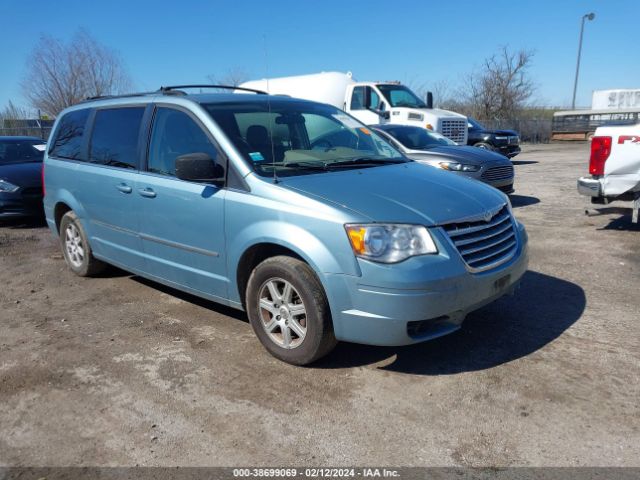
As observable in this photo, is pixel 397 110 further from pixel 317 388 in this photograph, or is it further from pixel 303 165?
pixel 317 388

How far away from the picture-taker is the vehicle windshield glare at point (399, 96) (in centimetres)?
1480

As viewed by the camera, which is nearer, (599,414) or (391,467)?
(391,467)

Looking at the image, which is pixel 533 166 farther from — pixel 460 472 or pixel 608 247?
pixel 460 472

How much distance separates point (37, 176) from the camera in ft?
30.0

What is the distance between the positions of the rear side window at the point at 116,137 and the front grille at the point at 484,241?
2.91 m

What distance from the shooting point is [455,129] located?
1473cm

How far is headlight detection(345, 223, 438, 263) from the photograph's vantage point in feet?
10.5

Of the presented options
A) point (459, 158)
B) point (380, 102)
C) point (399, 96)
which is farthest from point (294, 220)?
point (399, 96)

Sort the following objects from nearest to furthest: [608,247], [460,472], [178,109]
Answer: [460,472], [178,109], [608,247]

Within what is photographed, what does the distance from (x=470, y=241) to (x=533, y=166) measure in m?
15.8

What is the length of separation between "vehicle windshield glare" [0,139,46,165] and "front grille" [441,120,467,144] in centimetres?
969

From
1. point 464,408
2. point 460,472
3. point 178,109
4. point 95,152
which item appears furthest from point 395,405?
point 95,152

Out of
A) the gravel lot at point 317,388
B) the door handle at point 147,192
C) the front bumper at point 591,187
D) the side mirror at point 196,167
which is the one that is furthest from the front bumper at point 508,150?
the side mirror at point 196,167

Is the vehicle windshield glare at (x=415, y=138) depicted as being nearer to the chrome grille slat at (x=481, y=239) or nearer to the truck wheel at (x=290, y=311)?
the chrome grille slat at (x=481, y=239)
